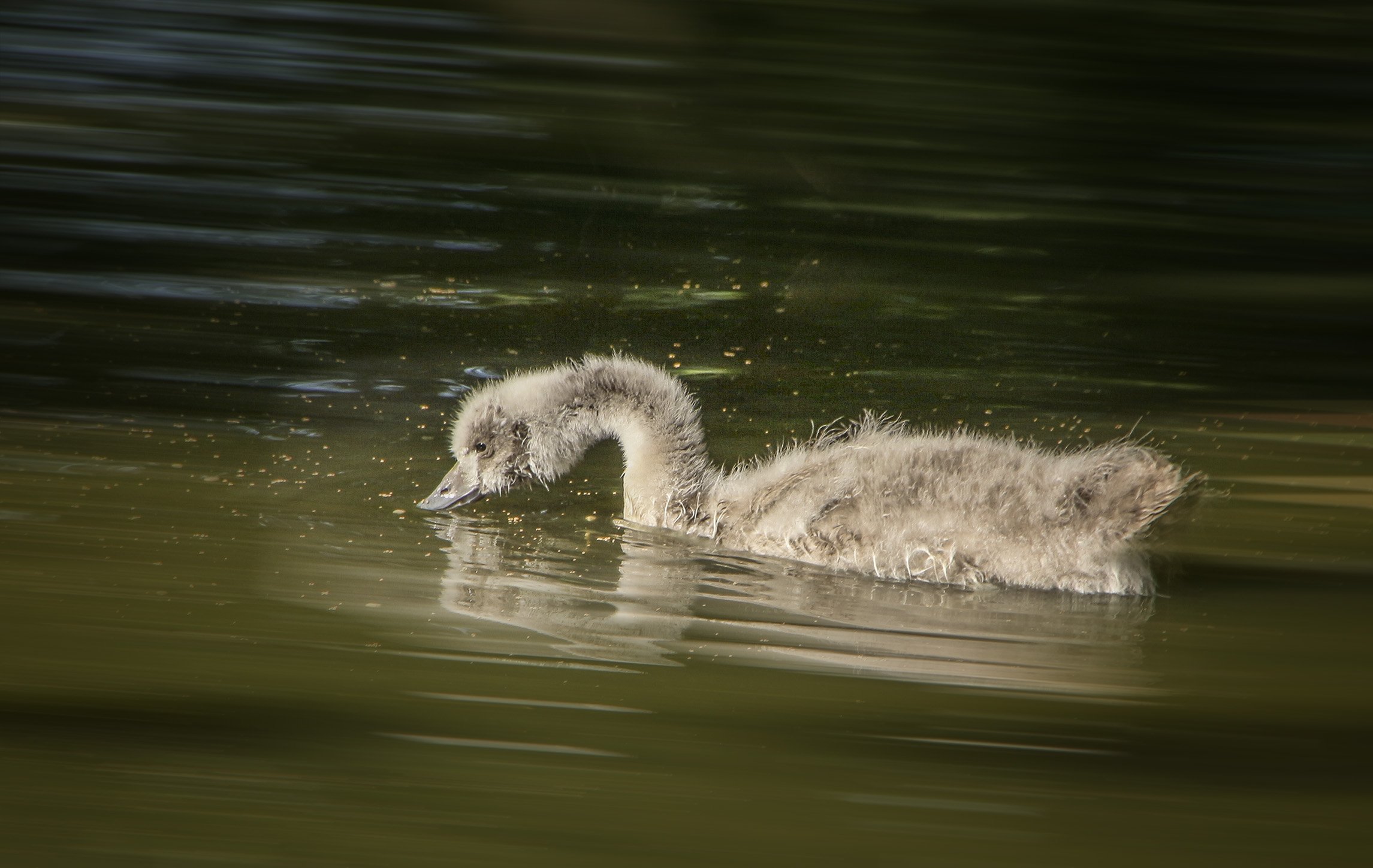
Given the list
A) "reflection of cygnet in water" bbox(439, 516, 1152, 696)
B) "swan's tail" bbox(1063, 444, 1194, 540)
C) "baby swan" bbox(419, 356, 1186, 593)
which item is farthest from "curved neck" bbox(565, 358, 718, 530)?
"swan's tail" bbox(1063, 444, 1194, 540)

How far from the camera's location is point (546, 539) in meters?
1.64

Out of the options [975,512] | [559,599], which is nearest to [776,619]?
[559,599]

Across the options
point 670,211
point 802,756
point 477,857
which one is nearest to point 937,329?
point 670,211

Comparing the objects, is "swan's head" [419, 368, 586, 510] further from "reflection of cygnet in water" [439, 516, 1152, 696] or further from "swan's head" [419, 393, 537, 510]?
"reflection of cygnet in water" [439, 516, 1152, 696]

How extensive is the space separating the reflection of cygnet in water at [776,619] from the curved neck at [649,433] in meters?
0.13

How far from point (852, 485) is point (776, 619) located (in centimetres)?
33

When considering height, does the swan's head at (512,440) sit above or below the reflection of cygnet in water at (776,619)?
above

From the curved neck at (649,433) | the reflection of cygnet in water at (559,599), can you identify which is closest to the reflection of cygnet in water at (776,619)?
the reflection of cygnet in water at (559,599)

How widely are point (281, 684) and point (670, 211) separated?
188 cm

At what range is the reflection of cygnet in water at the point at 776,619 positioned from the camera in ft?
3.67

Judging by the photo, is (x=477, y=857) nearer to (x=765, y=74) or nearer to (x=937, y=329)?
(x=937, y=329)

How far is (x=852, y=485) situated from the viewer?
5.08ft

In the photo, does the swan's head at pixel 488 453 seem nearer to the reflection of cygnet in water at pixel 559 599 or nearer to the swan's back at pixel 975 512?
the reflection of cygnet in water at pixel 559 599

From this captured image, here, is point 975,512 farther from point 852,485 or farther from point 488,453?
point 488,453
